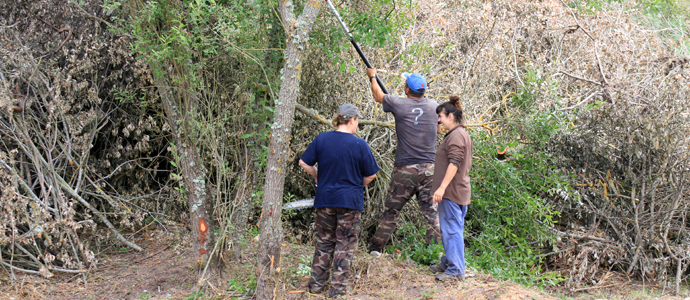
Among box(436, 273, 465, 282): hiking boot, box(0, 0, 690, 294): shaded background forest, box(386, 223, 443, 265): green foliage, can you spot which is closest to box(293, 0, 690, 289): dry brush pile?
box(0, 0, 690, 294): shaded background forest

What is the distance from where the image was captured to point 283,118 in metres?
3.80

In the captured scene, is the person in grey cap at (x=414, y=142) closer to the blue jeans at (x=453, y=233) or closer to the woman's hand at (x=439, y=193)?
the blue jeans at (x=453, y=233)

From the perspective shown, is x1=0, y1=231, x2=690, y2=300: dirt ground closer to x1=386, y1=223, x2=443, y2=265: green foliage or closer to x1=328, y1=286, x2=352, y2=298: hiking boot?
x1=328, y1=286, x2=352, y2=298: hiking boot

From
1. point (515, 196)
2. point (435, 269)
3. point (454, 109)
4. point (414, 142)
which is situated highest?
point (454, 109)

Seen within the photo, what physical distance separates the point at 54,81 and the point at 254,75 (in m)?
2.49

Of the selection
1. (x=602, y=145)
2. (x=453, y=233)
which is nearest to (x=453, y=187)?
(x=453, y=233)

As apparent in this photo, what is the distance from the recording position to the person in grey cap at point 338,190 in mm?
3992

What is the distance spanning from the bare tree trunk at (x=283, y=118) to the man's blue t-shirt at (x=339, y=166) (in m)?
0.30

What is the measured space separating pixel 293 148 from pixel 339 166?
6.60 feet

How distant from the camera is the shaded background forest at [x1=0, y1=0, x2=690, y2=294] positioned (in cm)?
450

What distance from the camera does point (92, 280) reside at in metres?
4.85

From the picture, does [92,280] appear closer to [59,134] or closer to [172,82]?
[59,134]

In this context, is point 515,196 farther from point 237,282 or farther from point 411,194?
point 237,282

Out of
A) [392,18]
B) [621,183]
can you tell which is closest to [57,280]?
[392,18]
